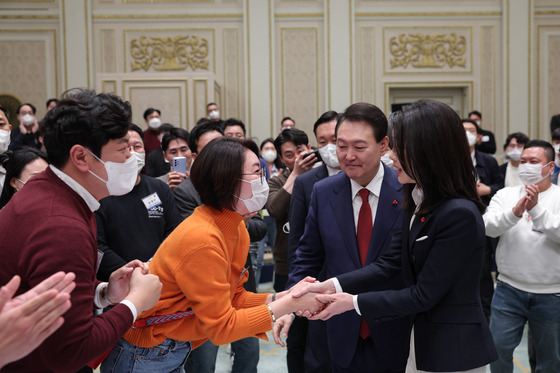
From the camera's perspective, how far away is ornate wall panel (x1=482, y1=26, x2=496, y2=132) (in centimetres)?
959

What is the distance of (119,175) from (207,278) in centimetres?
44

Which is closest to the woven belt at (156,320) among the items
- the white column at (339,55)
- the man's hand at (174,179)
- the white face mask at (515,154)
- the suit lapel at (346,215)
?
the suit lapel at (346,215)

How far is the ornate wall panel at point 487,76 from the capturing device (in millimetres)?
9594

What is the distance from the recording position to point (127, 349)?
75.7 inches

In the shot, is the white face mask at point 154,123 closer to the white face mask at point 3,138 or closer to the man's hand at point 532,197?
the white face mask at point 3,138

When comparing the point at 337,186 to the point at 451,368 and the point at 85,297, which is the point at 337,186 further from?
the point at 85,297

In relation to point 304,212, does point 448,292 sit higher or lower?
lower

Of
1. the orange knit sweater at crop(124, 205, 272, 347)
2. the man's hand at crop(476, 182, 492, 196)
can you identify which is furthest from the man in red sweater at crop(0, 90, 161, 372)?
the man's hand at crop(476, 182, 492, 196)

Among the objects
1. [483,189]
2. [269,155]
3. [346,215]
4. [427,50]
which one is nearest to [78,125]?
[346,215]

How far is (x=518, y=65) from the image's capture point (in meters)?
9.53

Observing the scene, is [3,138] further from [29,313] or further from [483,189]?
[483,189]

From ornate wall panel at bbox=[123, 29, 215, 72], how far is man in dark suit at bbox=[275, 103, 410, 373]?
7.52 meters

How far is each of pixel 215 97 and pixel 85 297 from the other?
303 inches

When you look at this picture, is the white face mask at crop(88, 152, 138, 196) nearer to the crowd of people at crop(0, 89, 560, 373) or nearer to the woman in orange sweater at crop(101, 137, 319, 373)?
the crowd of people at crop(0, 89, 560, 373)
